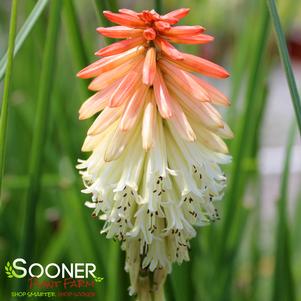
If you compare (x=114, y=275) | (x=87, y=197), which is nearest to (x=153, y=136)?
(x=114, y=275)

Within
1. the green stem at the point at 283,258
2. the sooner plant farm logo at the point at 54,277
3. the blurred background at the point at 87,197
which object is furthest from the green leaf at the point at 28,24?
the green stem at the point at 283,258

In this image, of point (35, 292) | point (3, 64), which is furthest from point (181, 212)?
point (35, 292)

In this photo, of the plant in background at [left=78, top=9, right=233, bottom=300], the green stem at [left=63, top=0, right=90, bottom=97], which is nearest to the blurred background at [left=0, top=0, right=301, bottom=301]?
the green stem at [left=63, top=0, right=90, bottom=97]

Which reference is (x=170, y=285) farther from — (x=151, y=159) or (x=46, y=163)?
(x=46, y=163)

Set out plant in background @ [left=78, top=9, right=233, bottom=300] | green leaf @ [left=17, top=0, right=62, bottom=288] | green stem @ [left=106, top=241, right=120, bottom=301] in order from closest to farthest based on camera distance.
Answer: plant in background @ [left=78, top=9, right=233, bottom=300] < green leaf @ [left=17, top=0, right=62, bottom=288] < green stem @ [left=106, top=241, right=120, bottom=301]

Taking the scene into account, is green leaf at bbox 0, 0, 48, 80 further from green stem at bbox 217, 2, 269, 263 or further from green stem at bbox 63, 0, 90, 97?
green stem at bbox 217, 2, 269, 263
